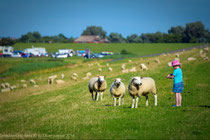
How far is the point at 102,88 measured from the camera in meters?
18.5

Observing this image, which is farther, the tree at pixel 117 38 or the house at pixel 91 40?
the house at pixel 91 40

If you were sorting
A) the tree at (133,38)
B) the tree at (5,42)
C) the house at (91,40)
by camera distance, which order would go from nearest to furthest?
the tree at (5,42) < the tree at (133,38) < the house at (91,40)

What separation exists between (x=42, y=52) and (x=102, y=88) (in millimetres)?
90198

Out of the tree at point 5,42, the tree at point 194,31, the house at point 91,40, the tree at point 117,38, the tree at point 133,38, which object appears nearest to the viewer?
the tree at point 5,42

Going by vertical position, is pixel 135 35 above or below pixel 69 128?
above

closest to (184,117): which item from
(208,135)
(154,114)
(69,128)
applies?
(154,114)

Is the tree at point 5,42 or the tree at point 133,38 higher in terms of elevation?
the tree at point 133,38

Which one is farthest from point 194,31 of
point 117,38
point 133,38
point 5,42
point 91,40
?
point 5,42

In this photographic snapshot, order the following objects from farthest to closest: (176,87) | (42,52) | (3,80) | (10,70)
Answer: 1. (42,52)
2. (10,70)
3. (3,80)
4. (176,87)

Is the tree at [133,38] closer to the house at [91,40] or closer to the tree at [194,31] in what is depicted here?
the house at [91,40]

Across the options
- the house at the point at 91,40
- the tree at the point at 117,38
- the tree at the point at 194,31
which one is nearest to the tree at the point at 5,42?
the house at the point at 91,40

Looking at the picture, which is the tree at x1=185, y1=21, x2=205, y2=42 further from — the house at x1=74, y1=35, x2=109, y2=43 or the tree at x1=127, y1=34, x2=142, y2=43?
the house at x1=74, y1=35, x2=109, y2=43

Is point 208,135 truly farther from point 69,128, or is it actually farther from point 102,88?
point 102,88

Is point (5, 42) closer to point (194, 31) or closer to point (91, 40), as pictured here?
point (91, 40)
